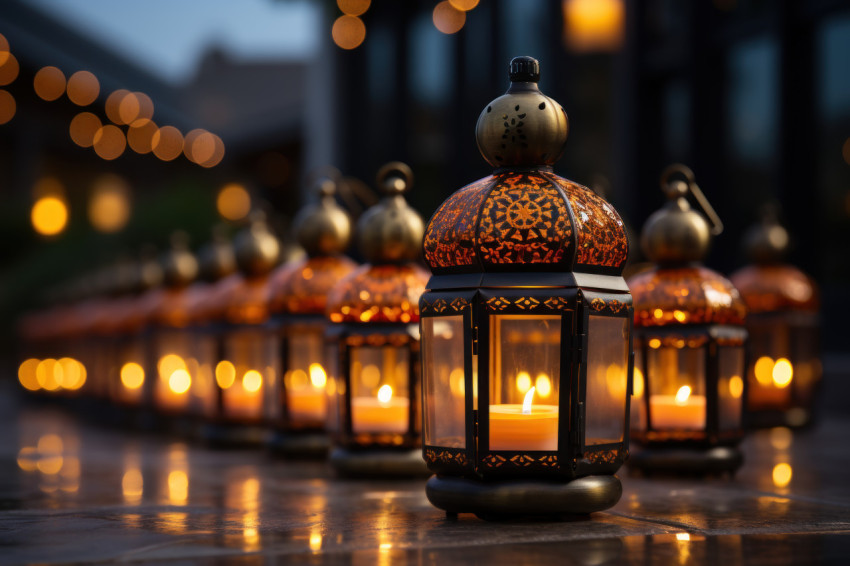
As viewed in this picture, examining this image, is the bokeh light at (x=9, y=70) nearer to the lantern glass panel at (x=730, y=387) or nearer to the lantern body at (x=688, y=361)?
the lantern body at (x=688, y=361)

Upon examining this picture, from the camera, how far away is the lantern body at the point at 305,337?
34.9ft

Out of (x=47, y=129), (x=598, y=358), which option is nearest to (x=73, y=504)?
(x=598, y=358)

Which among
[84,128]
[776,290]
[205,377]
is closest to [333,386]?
[205,377]

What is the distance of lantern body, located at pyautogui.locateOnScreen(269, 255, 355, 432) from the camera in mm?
10648

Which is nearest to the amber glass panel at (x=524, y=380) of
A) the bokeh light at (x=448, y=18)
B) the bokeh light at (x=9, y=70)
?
the bokeh light at (x=448, y=18)

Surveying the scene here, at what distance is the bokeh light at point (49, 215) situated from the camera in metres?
51.7

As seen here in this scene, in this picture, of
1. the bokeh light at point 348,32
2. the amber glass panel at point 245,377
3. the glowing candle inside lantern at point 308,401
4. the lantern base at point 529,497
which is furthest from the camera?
the bokeh light at point 348,32

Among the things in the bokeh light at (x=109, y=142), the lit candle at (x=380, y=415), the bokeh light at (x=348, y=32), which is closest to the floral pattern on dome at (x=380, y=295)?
the lit candle at (x=380, y=415)

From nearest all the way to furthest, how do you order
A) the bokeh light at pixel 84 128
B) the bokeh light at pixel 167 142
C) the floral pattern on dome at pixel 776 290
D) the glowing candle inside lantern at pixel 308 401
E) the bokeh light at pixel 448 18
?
the glowing candle inside lantern at pixel 308 401 → the floral pattern on dome at pixel 776 290 → the bokeh light at pixel 448 18 → the bokeh light at pixel 84 128 → the bokeh light at pixel 167 142

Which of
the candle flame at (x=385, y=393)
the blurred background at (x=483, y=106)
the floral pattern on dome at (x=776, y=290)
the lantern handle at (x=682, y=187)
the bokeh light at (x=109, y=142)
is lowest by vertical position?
the candle flame at (x=385, y=393)

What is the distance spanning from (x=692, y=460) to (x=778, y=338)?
14.7 feet

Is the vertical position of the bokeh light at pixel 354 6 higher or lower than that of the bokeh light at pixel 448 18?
higher

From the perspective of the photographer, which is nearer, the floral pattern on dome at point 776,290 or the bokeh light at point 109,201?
the floral pattern on dome at point 776,290

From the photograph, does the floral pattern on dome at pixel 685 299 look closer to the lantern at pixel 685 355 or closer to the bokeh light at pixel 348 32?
the lantern at pixel 685 355
